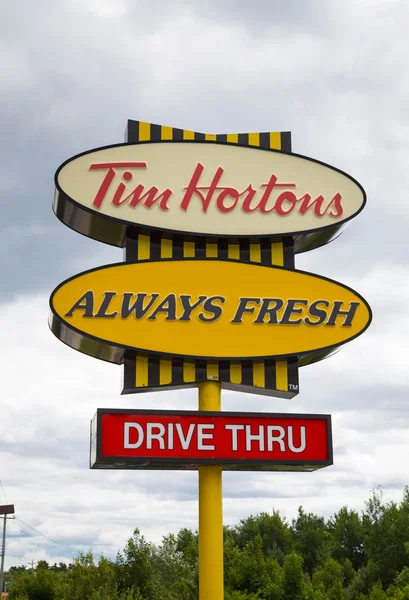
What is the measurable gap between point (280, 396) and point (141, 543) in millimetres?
20976

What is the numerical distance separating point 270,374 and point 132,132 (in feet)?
18.2

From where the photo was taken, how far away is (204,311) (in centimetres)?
1428

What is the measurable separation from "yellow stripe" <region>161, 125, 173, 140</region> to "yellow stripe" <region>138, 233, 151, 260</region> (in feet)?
7.15

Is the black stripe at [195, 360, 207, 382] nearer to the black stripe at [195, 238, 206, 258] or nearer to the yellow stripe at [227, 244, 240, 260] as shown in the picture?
the black stripe at [195, 238, 206, 258]

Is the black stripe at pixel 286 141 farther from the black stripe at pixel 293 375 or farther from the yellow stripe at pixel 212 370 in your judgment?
the yellow stripe at pixel 212 370

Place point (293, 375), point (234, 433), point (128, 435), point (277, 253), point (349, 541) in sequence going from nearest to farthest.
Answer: point (128, 435) → point (234, 433) → point (293, 375) → point (277, 253) → point (349, 541)

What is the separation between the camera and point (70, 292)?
1382cm

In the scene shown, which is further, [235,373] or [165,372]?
[235,373]

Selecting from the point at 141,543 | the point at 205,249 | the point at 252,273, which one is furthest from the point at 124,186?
the point at 141,543

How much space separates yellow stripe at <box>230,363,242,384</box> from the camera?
46.7ft

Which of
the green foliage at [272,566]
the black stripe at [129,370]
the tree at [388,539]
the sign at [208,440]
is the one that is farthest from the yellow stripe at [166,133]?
the tree at [388,539]

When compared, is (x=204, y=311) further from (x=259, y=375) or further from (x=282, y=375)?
(x=282, y=375)

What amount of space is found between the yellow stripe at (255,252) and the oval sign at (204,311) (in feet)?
1.75

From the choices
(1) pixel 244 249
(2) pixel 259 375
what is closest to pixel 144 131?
(1) pixel 244 249
